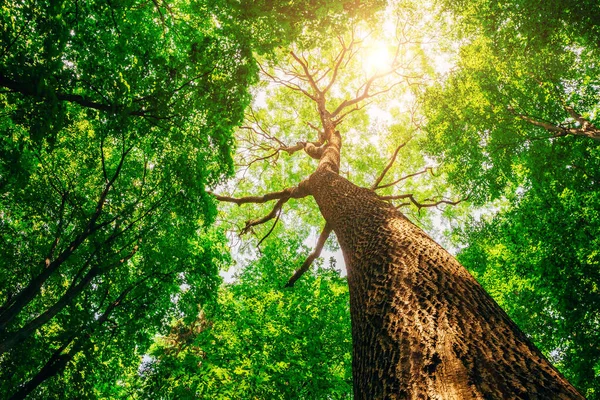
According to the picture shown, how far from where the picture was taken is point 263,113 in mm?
15953

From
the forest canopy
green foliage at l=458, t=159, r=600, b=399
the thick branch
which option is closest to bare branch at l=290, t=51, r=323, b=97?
the forest canopy

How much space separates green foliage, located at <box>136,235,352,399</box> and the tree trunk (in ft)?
18.9

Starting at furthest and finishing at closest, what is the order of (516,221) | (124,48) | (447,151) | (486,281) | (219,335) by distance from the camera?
(486,281) → (516,221) → (447,151) → (219,335) → (124,48)

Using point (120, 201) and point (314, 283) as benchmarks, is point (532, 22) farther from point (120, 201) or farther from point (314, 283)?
point (120, 201)

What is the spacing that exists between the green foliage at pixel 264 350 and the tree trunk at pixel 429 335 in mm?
5756

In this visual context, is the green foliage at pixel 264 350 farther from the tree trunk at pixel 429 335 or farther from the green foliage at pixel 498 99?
the green foliage at pixel 498 99

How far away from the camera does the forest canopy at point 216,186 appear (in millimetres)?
5578

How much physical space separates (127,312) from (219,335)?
257 centimetres

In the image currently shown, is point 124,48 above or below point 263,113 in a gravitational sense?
below

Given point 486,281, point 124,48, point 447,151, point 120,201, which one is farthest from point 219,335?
point 486,281

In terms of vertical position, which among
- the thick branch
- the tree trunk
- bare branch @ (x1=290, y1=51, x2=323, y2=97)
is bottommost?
the tree trunk

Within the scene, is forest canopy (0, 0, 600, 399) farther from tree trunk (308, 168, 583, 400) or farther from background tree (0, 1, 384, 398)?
tree trunk (308, 168, 583, 400)

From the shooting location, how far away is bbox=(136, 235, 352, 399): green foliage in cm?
728

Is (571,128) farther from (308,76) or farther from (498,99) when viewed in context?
(308,76)
